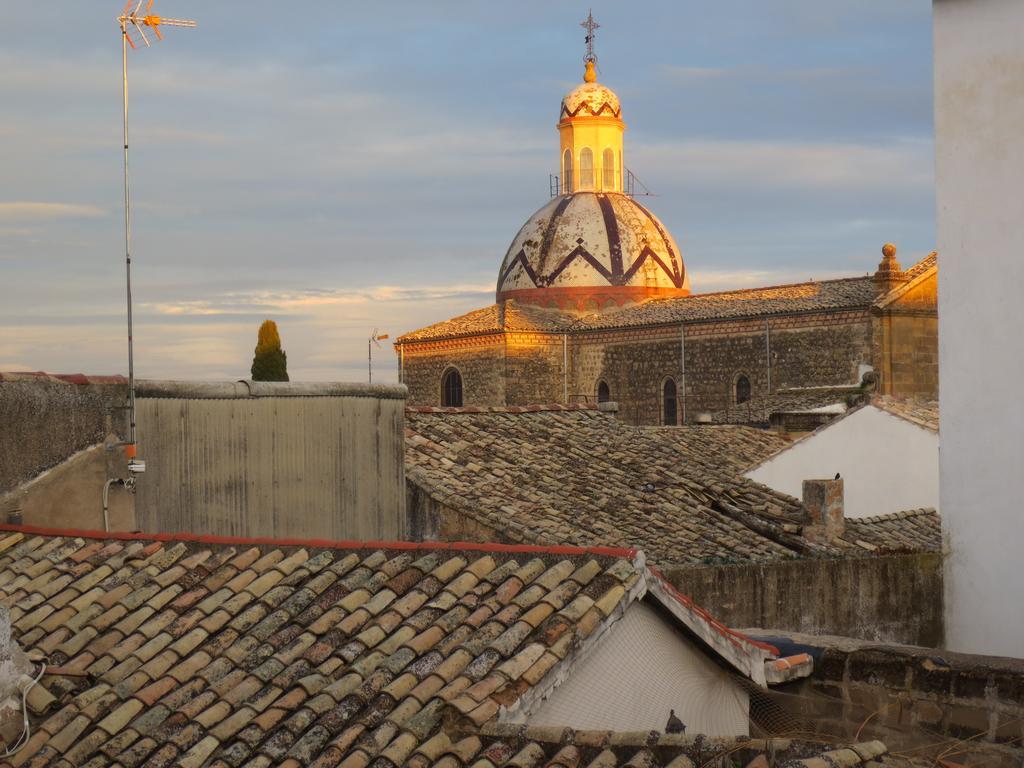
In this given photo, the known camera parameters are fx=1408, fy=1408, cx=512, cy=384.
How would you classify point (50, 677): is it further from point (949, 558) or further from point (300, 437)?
point (949, 558)

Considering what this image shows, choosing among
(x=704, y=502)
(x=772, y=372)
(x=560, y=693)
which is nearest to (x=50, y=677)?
(x=560, y=693)

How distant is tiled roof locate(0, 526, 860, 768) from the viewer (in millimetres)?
4566

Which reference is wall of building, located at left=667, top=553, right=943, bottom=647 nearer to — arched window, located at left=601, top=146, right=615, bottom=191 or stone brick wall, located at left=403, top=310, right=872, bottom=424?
stone brick wall, located at left=403, top=310, right=872, bottom=424

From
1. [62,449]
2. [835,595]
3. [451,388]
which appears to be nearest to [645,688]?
[62,449]

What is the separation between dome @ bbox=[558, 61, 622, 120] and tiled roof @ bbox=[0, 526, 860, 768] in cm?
3402

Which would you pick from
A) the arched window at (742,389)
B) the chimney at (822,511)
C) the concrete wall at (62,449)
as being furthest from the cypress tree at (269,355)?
the concrete wall at (62,449)

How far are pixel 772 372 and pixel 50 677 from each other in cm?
2549

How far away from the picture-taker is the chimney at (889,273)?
89.5ft

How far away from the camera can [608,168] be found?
38.8 metres

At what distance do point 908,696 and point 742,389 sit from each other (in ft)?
82.6

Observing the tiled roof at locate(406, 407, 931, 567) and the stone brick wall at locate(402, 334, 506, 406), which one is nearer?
the tiled roof at locate(406, 407, 931, 567)

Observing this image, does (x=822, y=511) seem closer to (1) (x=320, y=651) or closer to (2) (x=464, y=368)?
(1) (x=320, y=651)

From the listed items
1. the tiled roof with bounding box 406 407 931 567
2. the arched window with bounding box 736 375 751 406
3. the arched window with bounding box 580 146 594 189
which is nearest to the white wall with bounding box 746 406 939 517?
the tiled roof with bounding box 406 407 931 567

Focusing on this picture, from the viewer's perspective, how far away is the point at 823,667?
5.82 m
